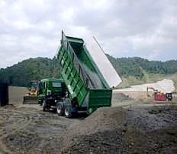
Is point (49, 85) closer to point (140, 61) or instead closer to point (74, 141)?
point (74, 141)

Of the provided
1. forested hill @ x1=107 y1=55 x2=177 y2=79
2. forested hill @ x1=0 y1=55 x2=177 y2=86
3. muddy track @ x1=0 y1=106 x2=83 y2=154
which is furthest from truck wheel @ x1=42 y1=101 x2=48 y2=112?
forested hill @ x1=107 y1=55 x2=177 y2=79

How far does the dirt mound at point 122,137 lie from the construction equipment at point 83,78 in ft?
19.0

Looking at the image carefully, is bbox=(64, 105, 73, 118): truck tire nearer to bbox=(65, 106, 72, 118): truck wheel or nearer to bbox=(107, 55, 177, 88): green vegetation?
bbox=(65, 106, 72, 118): truck wheel

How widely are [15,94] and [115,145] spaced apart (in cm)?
2873

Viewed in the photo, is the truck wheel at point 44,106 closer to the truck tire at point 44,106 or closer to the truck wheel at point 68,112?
the truck tire at point 44,106

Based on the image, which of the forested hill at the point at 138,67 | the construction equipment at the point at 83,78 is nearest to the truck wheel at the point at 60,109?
the construction equipment at the point at 83,78

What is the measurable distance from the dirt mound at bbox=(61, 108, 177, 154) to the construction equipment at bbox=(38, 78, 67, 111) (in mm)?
9730

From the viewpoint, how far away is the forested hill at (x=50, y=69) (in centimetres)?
5700

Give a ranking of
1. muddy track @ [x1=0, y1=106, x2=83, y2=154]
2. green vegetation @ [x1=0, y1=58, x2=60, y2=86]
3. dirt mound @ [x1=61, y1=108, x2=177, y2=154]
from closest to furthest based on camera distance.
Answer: dirt mound @ [x1=61, y1=108, x2=177, y2=154] → muddy track @ [x1=0, y1=106, x2=83, y2=154] → green vegetation @ [x1=0, y1=58, x2=60, y2=86]

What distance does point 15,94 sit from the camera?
117 feet

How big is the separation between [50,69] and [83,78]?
1984 inches

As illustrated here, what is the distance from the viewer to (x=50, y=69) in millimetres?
66938

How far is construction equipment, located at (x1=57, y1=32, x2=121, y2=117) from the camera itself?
17.0 metres

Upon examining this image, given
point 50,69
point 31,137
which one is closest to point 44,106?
point 31,137
